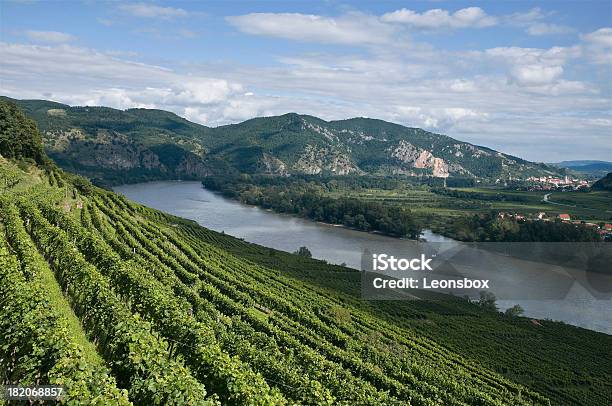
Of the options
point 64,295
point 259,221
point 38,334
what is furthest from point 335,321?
point 259,221

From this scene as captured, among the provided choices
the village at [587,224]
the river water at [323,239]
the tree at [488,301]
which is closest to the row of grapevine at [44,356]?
the tree at [488,301]

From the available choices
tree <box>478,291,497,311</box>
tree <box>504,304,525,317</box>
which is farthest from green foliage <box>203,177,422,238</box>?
tree <box>504,304,525,317</box>

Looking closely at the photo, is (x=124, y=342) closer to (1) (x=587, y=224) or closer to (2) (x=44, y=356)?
(2) (x=44, y=356)

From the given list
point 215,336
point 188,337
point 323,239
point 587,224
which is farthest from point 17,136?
point 587,224

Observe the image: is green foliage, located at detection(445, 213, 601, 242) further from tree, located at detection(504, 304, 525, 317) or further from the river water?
tree, located at detection(504, 304, 525, 317)

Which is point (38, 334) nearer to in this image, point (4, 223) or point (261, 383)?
point (261, 383)
